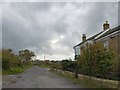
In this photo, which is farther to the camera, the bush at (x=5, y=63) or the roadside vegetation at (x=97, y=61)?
the bush at (x=5, y=63)

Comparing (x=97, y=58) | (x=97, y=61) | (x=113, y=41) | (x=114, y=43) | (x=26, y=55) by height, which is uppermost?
(x=113, y=41)

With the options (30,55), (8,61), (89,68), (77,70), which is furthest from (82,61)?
(30,55)

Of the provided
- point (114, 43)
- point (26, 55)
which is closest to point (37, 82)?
Result: point (114, 43)

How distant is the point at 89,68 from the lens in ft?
81.0

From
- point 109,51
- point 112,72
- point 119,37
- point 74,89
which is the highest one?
point 119,37

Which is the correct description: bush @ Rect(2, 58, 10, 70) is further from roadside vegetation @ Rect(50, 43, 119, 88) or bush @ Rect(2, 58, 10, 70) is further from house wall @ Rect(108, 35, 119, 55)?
roadside vegetation @ Rect(50, 43, 119, 88)

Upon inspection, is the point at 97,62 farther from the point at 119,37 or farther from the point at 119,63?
the point at 119,37

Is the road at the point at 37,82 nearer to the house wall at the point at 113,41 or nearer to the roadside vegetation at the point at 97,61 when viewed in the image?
the roadside vegetation at the point at 97,61

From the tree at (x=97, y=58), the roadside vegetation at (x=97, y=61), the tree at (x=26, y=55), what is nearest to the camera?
the roadside vegetation at (x=97, y=61)

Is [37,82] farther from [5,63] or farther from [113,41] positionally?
[5,63]

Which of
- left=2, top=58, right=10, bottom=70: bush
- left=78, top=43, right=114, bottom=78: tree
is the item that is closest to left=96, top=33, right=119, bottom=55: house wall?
left=78, top=43, right=114, bottom=78: tree

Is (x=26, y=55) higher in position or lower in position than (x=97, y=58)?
higher

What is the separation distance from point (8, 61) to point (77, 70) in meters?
24.7

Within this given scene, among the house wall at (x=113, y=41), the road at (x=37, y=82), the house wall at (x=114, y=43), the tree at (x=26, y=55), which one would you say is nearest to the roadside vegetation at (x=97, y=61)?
the road at (x=37, y=82)
